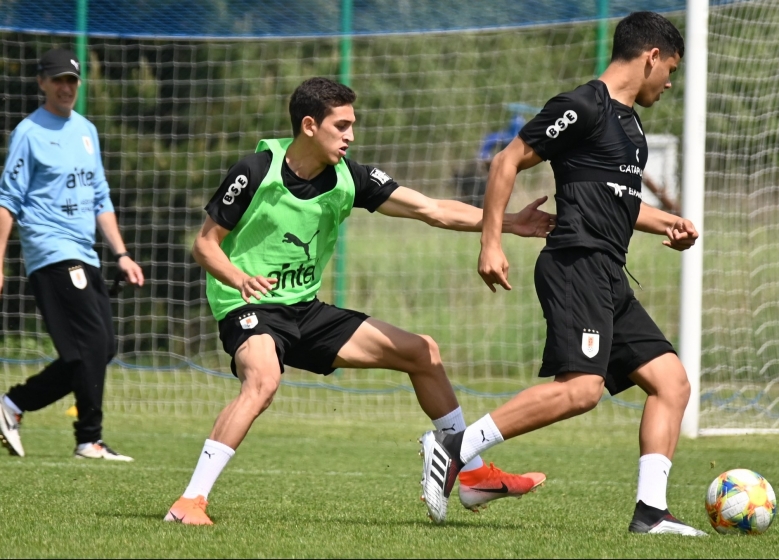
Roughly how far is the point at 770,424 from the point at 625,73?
5.70 meters

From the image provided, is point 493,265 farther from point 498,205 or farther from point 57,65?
point 57,65

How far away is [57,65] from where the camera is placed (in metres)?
7.50

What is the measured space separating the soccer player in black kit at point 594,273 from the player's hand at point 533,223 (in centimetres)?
19

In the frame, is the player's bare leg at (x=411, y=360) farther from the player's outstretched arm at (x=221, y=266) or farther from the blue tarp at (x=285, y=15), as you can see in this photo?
the blue tarp at (x=285, y=15)

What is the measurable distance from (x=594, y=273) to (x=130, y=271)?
3.44m

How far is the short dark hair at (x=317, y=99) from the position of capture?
561 centimetres

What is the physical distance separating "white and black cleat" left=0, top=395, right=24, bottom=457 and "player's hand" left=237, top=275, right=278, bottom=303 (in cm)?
320

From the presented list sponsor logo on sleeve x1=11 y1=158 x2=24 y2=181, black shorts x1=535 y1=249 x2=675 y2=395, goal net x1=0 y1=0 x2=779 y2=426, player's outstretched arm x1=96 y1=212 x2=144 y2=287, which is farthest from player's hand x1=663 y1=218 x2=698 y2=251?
goal net x1=0 y1=0 x2=779 y2=426

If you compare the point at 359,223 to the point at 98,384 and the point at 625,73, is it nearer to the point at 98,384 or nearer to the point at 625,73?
the point at 98,384

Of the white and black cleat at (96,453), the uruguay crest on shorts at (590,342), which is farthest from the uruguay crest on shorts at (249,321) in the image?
the white and black cleat at (96,453)

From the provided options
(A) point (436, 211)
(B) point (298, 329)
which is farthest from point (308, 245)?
(A) point (436, 211)

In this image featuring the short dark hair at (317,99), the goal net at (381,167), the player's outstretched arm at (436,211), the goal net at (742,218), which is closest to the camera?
the short dark hair at (317,99)

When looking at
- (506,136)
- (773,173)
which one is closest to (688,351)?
(773,173)

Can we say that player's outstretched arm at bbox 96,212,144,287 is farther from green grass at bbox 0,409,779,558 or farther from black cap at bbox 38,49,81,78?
green grass at bbox 0,409,779,558
